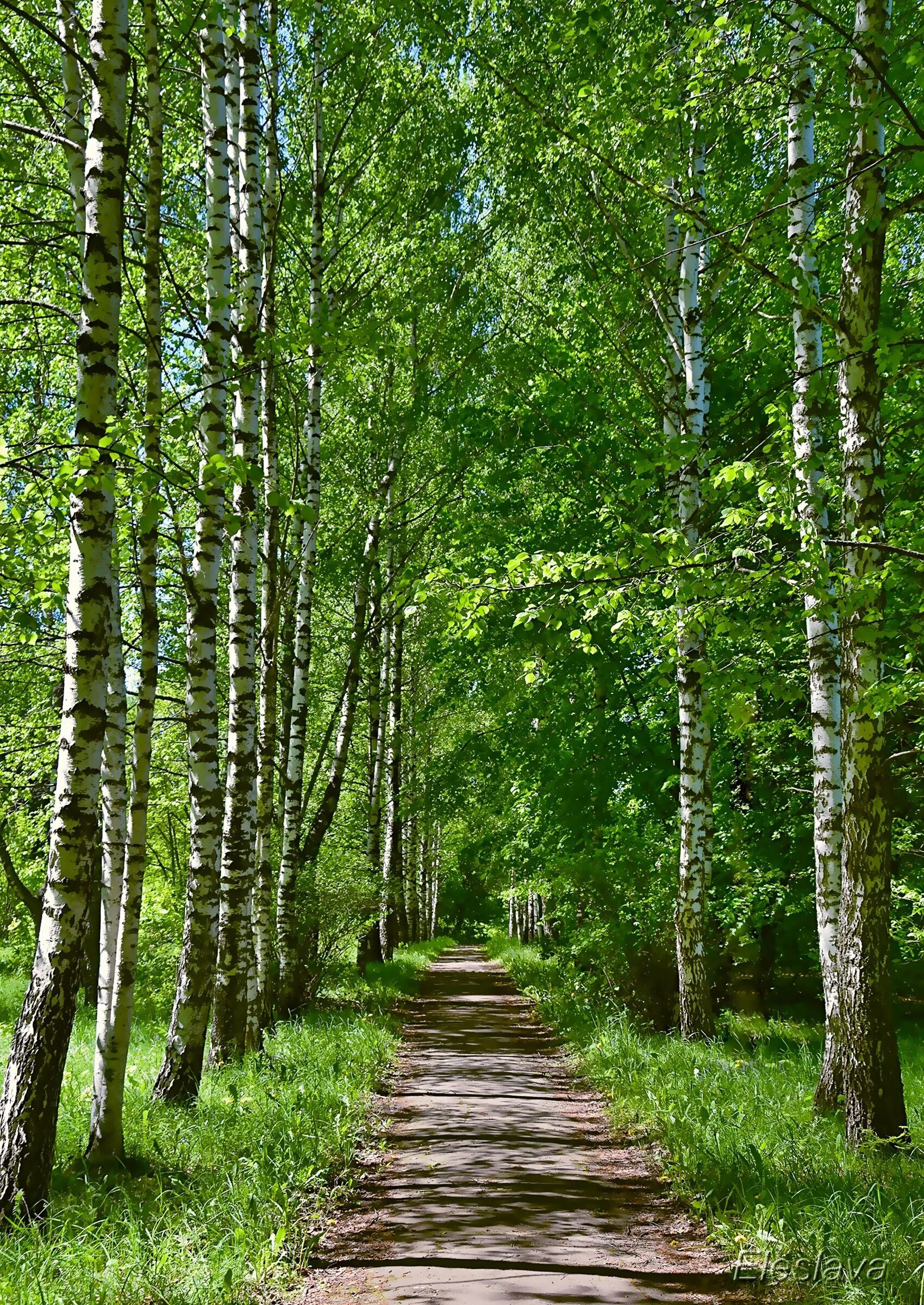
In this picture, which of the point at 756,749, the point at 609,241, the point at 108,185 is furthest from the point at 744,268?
the point at 108,185

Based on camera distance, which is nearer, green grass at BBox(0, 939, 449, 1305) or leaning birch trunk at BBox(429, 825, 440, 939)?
green grass at BBox(0, 939, 449, 1305)

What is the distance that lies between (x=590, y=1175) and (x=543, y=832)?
965 cm

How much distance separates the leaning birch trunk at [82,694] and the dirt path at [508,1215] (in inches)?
63.7

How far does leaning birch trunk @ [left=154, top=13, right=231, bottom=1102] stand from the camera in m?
7.44

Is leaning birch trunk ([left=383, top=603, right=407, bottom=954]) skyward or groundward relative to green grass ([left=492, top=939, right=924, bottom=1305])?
skyward

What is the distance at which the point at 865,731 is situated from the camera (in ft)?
19.7

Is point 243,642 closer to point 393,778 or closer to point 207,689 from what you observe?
point 207,689

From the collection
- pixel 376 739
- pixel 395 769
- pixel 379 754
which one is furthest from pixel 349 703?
pixel 395 769

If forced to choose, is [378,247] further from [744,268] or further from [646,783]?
[646,783]

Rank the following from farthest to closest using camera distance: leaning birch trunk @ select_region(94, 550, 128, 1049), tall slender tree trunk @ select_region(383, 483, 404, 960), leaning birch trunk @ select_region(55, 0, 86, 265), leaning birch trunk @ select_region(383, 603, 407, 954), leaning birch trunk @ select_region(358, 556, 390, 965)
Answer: leaning birch trunk @ select_region(383, 603, 407, 954)
tall slender tree trunk @ select_region(383, 483, 404, 960)
leaning birch trunk @ select_region(358, 556, 390, 965)
leaning birch trunk @ select_region(55, 0, 86, 265)
leaning birch trunk @ select_region(94, 550, 128, 1049)

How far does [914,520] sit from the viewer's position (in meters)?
7.74

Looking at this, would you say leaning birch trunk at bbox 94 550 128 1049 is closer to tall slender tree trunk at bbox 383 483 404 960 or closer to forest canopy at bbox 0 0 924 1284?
forest canopy at bbox 0 0 924 1284

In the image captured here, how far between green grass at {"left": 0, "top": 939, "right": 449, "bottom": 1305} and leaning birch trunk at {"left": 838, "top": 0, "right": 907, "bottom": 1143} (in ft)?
11.7

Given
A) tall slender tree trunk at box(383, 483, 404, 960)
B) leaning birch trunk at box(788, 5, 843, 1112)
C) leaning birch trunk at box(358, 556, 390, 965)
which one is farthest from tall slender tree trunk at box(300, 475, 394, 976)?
leaning birch trunk at box(788, 5, 843, 1112)
